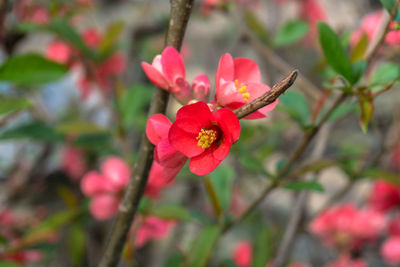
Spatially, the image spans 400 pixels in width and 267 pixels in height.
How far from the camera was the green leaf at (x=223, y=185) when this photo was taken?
0.61 m

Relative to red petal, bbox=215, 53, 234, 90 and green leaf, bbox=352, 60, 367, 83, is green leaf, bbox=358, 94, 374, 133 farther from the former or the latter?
red petal, bbox=215, 53, 234, 90

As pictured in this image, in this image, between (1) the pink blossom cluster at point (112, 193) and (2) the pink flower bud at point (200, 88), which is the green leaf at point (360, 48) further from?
(1) the pink blossom cluster at point (112, 193)

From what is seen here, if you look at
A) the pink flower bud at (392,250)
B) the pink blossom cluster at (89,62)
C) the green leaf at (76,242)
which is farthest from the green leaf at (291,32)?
the green leaf at (76,242)

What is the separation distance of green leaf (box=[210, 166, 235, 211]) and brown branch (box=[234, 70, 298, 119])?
33 centimetres

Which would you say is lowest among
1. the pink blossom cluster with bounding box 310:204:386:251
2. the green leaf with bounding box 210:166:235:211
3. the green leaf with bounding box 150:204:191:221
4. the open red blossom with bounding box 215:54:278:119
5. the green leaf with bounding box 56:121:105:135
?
the pink blossom cluster with bounding box 310:204:386:251

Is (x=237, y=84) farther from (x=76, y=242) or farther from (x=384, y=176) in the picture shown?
(x=76, y=242)

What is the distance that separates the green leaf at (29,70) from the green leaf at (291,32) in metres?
0.55

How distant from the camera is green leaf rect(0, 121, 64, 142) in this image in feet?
2.47

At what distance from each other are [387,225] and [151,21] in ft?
3.88

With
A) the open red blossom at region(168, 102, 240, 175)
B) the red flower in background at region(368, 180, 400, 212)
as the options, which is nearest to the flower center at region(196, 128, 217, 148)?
the open red blossom at region(168, 102, 240, 175)

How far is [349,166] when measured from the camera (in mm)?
750

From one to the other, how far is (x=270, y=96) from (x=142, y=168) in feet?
0.55

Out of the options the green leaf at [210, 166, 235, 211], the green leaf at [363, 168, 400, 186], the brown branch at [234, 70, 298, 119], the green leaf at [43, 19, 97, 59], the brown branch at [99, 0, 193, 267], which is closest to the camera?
the brown branch at [234, 70, 298, 119]

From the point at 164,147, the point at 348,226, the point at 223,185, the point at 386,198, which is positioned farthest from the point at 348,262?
the point at 164,147
